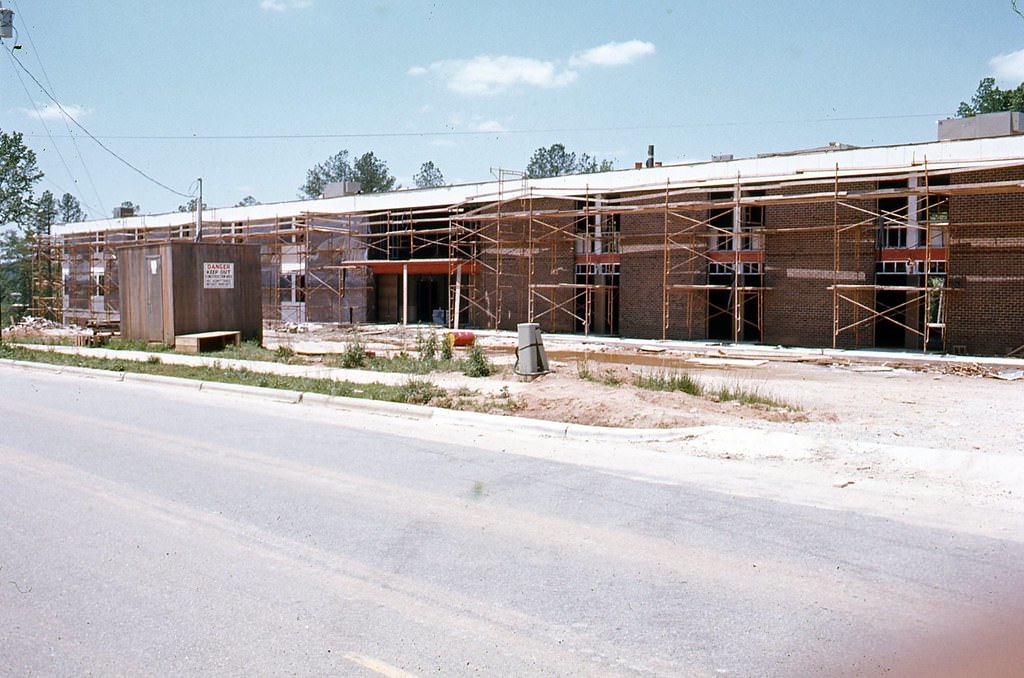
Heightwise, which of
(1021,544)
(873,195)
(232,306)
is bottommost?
(1021,544)

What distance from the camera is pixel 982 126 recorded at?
2934 cm

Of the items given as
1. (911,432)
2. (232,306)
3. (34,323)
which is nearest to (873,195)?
(911,432)

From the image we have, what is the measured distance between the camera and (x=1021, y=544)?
6.71m

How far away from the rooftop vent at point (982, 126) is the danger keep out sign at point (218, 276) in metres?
24.0

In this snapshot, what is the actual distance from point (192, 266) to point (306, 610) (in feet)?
74.7

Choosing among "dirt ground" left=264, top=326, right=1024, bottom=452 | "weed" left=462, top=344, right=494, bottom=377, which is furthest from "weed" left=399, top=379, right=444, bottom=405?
"weed" left=462, top=344, right=494, bottom=377

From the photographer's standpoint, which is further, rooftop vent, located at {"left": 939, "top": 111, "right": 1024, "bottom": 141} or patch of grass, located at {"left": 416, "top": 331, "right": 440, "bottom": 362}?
rooftop vent, located at {"left": 939, "top": 111, "right": 1024, "bottom": 141}

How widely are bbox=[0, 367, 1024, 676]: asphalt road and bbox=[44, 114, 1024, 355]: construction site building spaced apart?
2077 centimetres

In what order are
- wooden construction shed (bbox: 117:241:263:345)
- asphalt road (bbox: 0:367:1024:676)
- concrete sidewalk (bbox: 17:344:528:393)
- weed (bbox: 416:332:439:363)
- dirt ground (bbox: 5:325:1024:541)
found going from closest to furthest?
asphalt road (bbox: 0:367:1024:676) < dirt ground (bbox: 5:325:1024:541) < concrete sidewalk (bbox: 17:344:528:393) < weed (bbox: 416:332:439:363) < wooden construction shed (bbox: 117:241:263:345)

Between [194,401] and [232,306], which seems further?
[232,306]

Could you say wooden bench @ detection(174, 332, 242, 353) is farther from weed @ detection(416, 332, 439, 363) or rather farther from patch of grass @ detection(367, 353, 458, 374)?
weed @ detection(416, 332, 439, 363)

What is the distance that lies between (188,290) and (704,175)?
18.5m

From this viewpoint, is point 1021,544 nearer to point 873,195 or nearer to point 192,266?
point 873,195

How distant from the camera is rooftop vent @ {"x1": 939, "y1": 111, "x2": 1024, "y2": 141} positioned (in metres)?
28.7
